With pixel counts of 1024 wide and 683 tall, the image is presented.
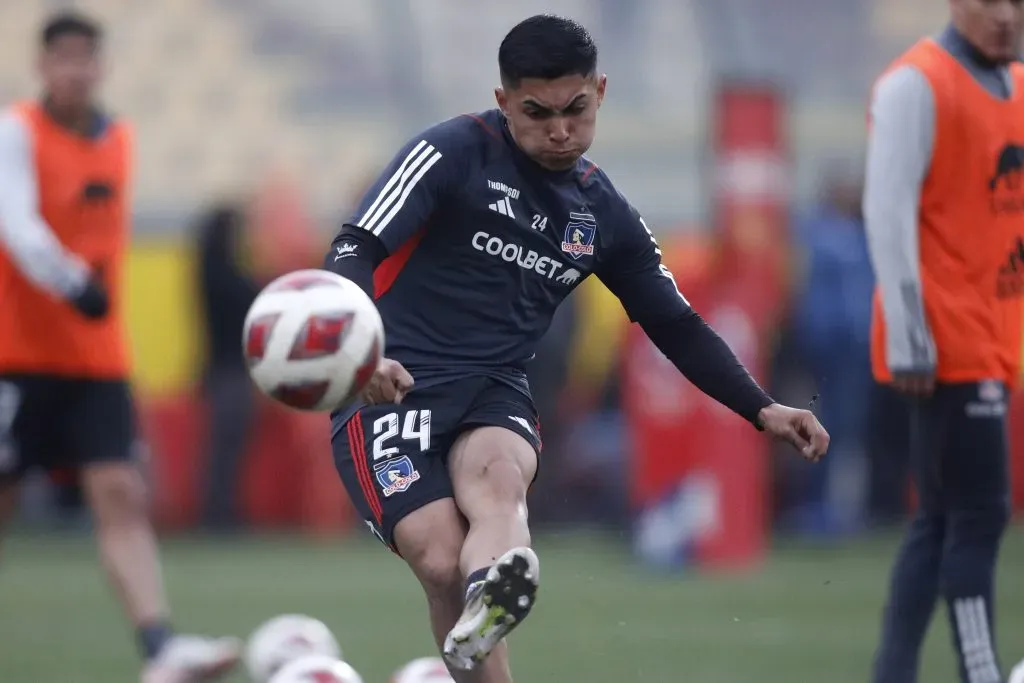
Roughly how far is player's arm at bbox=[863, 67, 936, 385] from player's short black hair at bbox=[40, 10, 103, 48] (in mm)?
3332

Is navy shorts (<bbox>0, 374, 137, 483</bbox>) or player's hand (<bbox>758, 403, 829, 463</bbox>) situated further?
navy shorts (<bbox>0, 374, 137, 483</bbox>)

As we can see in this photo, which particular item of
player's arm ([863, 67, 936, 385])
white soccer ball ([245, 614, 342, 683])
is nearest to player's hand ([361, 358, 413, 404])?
player's arm ([863, 67, 936, 385])

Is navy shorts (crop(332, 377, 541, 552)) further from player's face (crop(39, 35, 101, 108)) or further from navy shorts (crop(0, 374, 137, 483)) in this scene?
player's face (crop(39, 35, 101, 108))

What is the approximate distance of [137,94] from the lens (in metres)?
17.7

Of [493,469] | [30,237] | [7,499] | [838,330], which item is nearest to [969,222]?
[493,469]

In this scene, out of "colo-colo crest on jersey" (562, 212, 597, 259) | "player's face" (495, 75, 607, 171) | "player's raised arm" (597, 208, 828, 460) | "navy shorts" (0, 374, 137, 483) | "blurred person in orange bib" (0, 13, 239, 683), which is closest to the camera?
"player's face" (495, 75, 607, 171)

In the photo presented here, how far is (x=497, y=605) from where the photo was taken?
432 cm

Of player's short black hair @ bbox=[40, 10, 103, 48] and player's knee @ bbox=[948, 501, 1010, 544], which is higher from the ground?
player's short black hair @ bbox=[40, 10, 103, 48]

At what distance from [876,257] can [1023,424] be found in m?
9.19

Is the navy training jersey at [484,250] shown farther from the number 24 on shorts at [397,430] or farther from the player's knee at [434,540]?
the player's knee at [434,540]

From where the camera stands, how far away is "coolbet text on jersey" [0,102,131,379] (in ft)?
23.7

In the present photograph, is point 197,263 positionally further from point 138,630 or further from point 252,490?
point 138,630

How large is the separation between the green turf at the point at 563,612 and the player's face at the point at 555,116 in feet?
8.40

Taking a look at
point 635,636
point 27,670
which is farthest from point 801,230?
point 27,670
